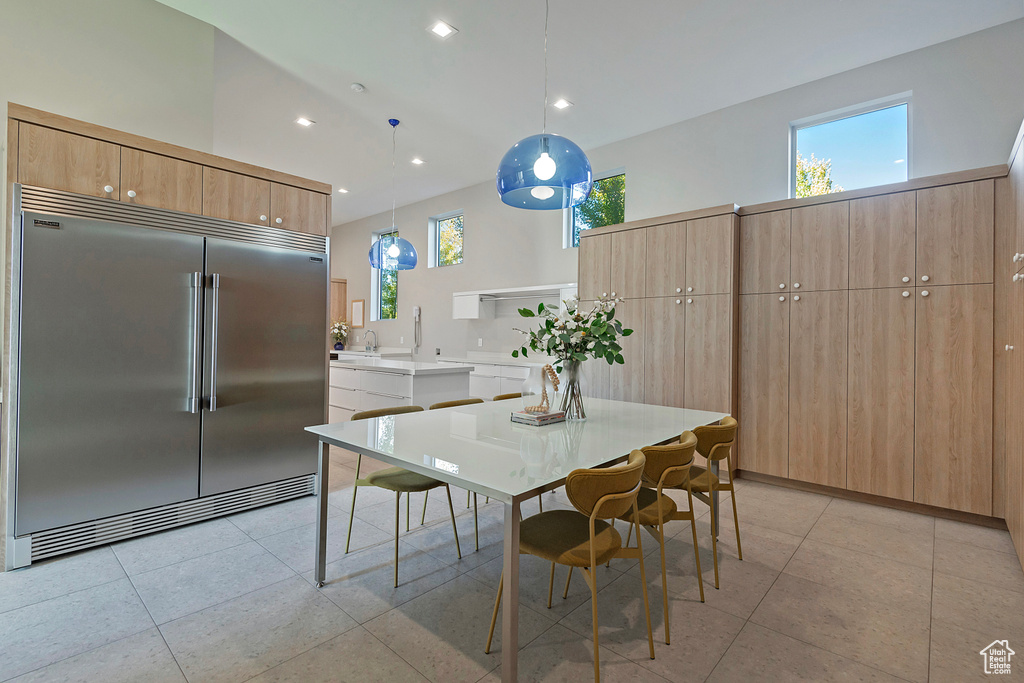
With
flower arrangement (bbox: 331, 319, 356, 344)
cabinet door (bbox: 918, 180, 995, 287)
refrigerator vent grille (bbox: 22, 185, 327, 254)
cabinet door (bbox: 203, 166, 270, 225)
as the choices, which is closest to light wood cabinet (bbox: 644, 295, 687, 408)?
cabinet door (bbox: 918, 180, 995, 287)

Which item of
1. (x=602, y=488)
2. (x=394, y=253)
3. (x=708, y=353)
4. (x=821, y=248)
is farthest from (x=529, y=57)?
(x=602, y=488)

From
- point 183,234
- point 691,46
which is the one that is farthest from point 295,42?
point 691,46

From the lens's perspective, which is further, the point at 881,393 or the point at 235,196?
the point at 881,393

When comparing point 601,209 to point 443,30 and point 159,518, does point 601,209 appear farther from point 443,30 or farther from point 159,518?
point 159,518

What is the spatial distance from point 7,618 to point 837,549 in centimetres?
389

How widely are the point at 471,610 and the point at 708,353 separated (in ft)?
9.36

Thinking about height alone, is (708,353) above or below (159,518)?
above

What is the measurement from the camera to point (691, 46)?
3652 mm

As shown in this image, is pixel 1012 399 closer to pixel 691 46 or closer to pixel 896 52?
pixel 896 52

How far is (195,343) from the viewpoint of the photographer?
2.78 metres

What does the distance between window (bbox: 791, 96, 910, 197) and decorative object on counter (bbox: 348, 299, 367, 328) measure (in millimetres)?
7247

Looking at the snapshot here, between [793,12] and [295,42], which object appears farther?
[295,42]

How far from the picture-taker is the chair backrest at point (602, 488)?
1.46 metres

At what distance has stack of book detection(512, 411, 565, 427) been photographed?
232 cm
